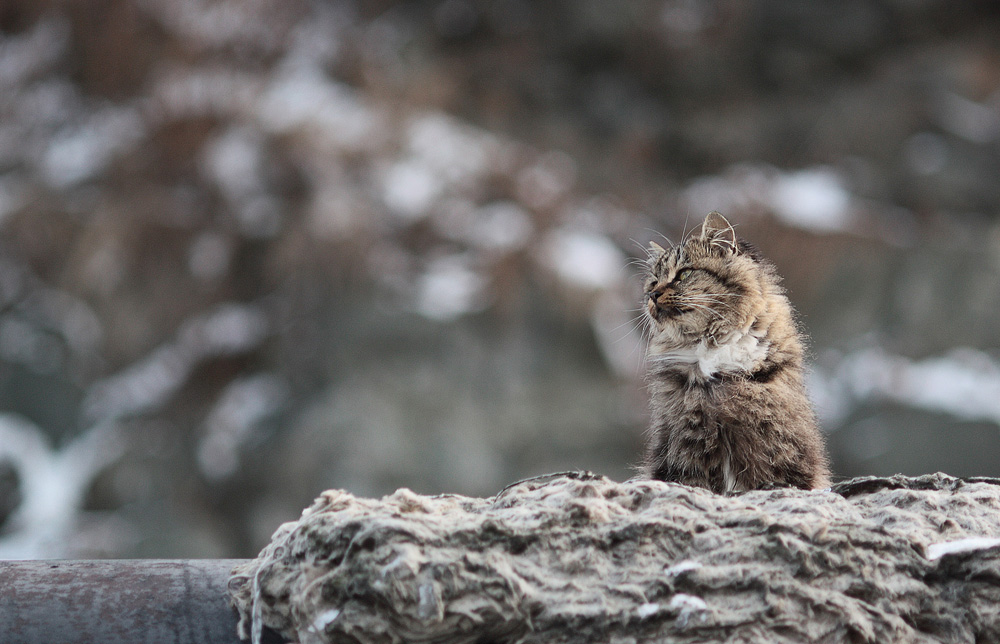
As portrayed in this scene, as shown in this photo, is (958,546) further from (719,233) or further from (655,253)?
(655,253)

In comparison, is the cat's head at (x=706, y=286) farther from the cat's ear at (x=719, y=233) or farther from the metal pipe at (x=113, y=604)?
the metal pipe at (x=113, y=604)

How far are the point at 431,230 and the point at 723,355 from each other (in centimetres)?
576

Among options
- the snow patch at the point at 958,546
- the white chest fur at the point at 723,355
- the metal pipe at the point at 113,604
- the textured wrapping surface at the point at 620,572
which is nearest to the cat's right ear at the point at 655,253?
the white chest fur at the point at 723,355

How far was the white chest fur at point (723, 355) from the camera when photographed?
1989 millimetres

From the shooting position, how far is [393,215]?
762cm

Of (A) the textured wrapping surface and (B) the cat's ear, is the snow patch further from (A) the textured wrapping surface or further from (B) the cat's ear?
(B) the cat's ear

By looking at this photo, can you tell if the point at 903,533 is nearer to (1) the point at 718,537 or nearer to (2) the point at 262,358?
(1) the point at 718,537

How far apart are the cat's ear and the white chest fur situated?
0.23m

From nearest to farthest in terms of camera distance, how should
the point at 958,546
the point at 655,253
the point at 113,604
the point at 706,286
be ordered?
1. the point at 113,604
2. the point at 958,546
3. the point at 706,286
4. the point at 655,253

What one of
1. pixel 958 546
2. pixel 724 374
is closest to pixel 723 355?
pixel 724 374

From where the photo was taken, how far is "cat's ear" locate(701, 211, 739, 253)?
2156 millimetres

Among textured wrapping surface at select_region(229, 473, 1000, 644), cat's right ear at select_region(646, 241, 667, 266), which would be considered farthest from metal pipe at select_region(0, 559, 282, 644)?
cat's right ear at select_region(646, 241, 667, 266)

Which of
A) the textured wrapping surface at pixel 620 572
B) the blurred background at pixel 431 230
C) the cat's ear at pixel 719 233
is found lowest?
the textured wrapping surface at pixel 620 572

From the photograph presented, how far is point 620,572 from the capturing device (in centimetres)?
148
